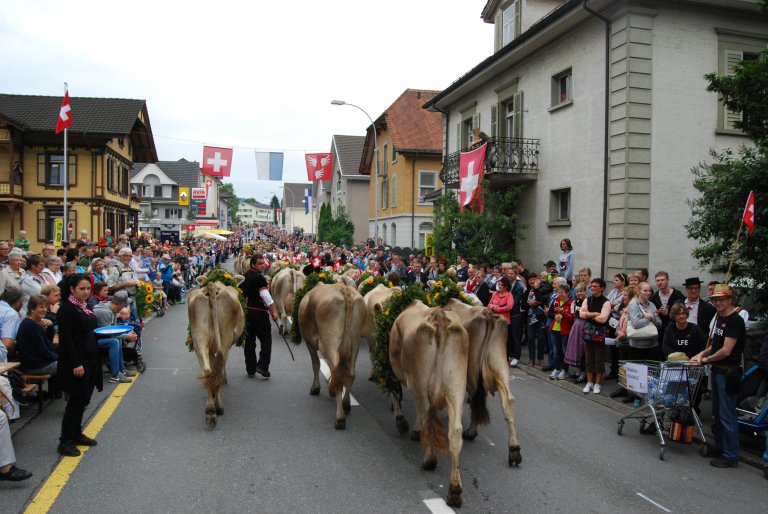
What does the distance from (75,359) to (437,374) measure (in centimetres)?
371

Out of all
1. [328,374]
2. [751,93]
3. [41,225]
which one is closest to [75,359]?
[328,374]

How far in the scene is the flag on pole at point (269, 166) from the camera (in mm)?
33438

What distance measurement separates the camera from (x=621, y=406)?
850cm

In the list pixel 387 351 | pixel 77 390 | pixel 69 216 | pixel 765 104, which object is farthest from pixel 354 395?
pixel 69 216

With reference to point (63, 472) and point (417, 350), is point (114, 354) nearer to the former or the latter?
point (63, 472)

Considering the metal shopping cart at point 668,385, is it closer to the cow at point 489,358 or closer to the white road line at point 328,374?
the cow at point 489,358

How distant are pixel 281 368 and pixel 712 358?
690 centimetres

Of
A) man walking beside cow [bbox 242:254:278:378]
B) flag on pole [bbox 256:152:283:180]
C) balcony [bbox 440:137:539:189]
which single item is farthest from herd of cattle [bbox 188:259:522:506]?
flag on pole [bbox 256:152:283:180]

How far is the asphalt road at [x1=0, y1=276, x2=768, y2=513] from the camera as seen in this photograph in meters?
4.95

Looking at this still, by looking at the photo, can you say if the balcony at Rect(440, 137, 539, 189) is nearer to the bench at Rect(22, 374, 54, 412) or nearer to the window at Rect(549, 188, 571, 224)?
the window at Rect(549, 188, 571, 224)

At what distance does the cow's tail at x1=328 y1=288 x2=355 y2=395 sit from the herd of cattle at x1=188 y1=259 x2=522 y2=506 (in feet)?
0.04

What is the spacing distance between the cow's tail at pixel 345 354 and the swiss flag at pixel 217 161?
24957mm

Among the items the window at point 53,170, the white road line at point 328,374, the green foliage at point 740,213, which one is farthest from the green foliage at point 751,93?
the window at point 53,170

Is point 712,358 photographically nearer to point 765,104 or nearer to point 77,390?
point 765,104
